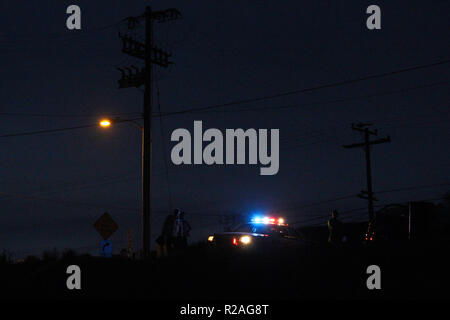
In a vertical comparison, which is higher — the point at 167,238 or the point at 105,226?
the point at 105,226

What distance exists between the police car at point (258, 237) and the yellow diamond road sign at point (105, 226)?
4.67 meters

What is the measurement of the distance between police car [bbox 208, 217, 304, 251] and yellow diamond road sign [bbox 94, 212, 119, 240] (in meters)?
4.67

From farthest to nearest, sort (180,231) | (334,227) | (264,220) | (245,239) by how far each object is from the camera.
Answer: (334,227)
(264,220)
(180,231)
(245,239)

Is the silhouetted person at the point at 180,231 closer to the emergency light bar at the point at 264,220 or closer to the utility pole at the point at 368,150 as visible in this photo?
the emergency light bar at the point at 264,220

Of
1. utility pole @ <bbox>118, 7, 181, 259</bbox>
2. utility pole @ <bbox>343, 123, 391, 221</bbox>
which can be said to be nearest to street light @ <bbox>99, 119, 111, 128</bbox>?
utility pole @ <bbox>118, 7, 181, 259</bbox>

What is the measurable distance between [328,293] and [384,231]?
676 centimetres

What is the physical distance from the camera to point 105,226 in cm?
2178

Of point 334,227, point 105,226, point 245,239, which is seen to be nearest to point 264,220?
point 334,227

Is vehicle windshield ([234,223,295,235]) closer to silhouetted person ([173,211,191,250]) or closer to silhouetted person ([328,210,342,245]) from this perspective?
silhouetted person ([173,211,191,250])

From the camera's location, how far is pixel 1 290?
492 inches

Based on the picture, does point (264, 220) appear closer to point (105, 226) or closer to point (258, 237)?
Result: point (258, 237)

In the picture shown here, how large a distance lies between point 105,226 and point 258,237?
6.83 metres
